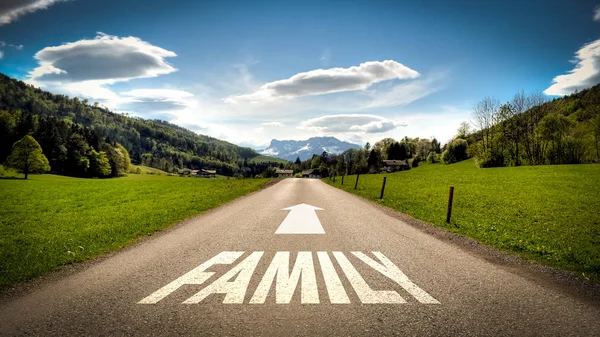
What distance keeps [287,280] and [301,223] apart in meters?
6.07

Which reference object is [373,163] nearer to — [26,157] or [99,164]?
[99,164]

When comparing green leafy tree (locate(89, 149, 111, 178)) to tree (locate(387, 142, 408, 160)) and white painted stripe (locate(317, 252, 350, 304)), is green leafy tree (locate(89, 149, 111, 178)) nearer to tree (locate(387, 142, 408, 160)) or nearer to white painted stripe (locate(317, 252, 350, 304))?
white painted stripe (locate(317, 252, 350, 304))

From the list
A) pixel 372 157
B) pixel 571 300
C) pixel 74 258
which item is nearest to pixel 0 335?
pixel 74 258

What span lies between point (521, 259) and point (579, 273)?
1112mm

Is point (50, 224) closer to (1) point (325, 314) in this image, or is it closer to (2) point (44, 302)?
(2) point (44, 302)

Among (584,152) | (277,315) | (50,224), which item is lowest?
(50,224)

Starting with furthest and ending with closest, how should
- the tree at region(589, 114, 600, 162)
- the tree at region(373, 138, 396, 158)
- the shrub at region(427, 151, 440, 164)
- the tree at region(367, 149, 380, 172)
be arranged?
the tree at region(373, 138, 396, 158)
the tree at region(367, 149, 380, 172)
the shrub at region(427, 151, 440, 164)
the tree at region(589, 114, 600, 162)

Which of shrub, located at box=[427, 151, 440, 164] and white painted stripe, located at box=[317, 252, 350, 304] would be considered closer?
white painted stripe, located at box=[317, 252, 350, 304]

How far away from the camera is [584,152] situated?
2034 inches

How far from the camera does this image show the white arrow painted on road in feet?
33.5

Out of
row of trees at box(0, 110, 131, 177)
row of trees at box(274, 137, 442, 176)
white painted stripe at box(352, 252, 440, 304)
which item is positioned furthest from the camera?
row of trees at box(274, 137, 442, 176)

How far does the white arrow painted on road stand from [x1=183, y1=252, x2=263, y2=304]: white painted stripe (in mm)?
3809

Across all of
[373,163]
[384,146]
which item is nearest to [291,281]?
[373,163]

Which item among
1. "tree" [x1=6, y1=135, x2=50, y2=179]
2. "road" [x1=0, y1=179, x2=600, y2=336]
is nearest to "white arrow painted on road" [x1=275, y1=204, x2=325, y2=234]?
"road" [x1=0, y1=179, x2=600, y2=336]
